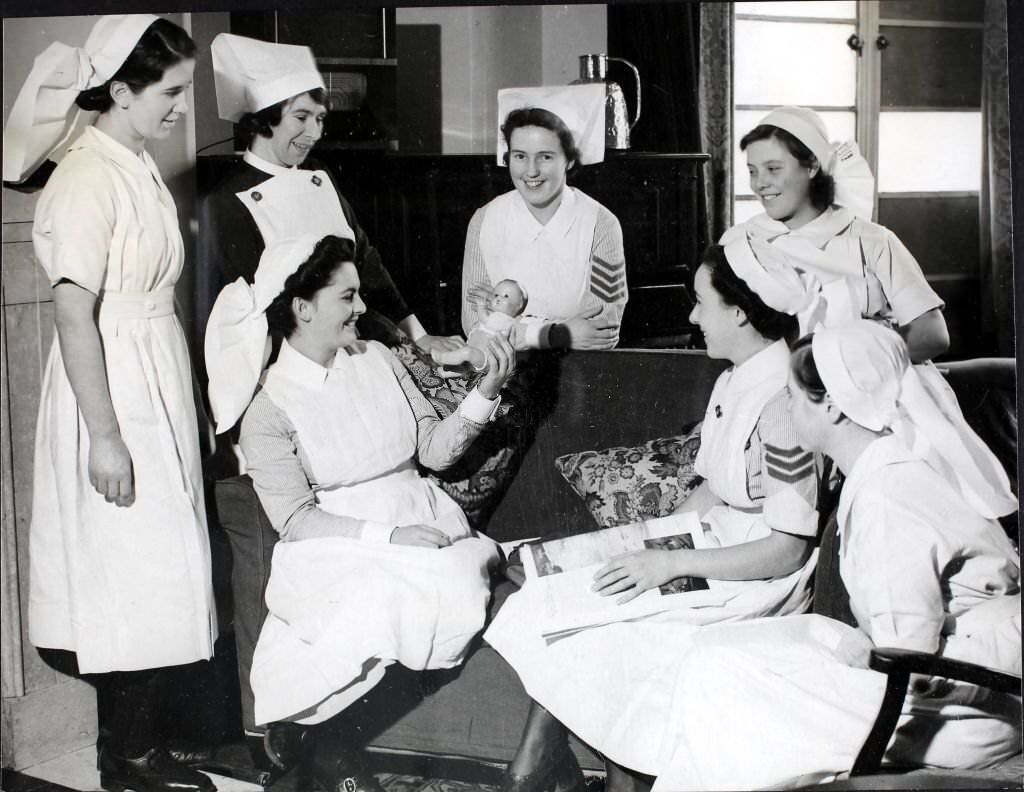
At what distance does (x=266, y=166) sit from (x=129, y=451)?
78cm

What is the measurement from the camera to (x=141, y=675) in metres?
2.92

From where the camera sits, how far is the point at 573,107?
2809 mm

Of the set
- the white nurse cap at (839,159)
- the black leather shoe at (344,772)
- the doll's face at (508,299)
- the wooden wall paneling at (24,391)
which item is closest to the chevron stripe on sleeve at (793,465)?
the white nurse cap at (839,159)

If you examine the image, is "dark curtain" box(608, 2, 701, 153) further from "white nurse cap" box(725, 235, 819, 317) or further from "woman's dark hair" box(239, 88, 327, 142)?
"woman's dark hair" box(239, 88, 327, 142)

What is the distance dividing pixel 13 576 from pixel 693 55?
2216 millimetres

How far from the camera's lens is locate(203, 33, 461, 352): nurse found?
9.12 feet

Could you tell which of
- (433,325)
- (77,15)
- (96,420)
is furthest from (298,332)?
(77,15)

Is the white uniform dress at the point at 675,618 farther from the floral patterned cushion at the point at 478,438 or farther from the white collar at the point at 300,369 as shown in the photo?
the white collar at the point at 300,369

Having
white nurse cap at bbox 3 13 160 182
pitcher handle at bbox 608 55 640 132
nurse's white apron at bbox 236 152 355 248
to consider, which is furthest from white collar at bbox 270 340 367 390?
pitcher handle at bbox 608 55 640 132

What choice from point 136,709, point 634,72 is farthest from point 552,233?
point 136,709

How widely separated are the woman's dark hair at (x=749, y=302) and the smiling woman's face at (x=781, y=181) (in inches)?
6.9

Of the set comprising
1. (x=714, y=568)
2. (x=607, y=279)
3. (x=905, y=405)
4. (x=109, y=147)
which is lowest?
(x=714, y=568)

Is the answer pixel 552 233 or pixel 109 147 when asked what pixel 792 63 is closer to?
pixel 552 233

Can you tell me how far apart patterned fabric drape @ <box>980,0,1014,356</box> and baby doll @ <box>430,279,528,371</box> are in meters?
1.13
